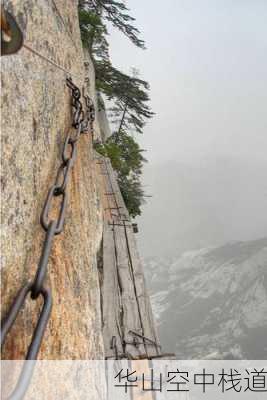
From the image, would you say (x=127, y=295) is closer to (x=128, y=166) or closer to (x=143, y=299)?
(x=143, y=299)

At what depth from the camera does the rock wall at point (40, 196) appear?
1.92m


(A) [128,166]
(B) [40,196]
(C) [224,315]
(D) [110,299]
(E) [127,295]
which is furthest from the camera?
(C) [224,315]

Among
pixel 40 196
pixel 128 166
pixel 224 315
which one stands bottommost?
pixel 40 196

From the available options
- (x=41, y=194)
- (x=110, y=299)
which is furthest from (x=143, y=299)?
(x=41, y=194)

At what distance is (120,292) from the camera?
5531mm

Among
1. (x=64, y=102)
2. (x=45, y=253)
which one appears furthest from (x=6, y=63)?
(x=64, y=102)

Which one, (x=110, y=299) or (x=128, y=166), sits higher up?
(x=128, y=166)

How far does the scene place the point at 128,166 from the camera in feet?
57.6

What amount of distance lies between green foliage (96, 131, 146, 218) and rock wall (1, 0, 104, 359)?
10108mm

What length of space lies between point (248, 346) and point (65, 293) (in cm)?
14518

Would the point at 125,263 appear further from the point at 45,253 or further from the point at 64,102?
the point at 45,253

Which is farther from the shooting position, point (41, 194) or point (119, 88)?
point (119, 88)

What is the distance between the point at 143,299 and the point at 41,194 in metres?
3.59

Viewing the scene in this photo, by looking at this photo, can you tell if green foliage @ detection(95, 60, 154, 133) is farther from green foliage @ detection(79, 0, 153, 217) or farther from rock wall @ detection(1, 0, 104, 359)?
rock wall @ detection(1, 0, 104, 359)
